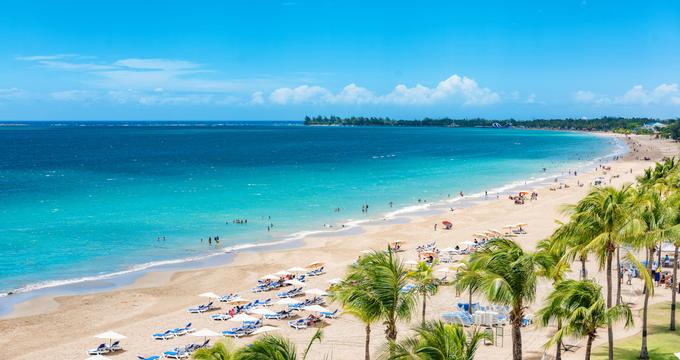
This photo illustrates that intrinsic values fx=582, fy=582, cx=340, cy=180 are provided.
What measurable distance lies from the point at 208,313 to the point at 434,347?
22.5m

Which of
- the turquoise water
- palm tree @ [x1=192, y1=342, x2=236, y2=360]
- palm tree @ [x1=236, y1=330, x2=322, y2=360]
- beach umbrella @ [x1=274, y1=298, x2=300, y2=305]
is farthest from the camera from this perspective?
the turquoise water

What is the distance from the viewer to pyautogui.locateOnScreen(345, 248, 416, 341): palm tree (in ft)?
47.3

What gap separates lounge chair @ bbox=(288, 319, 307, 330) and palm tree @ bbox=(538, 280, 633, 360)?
50.3ft

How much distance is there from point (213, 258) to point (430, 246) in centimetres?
1661

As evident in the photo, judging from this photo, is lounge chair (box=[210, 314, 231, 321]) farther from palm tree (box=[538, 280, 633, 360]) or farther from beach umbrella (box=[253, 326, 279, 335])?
palm tree (box=[538, 280, 633, 360])

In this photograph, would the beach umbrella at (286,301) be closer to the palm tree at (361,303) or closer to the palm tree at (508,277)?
the palm tree at (361,303)

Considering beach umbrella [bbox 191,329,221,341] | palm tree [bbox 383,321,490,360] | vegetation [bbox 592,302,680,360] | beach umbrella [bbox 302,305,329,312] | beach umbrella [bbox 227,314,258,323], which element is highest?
palm tree [bbox 383,321,490,360]

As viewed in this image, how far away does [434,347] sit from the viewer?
1072 cm

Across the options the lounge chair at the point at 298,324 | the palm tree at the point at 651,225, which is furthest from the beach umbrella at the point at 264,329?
the palm tree at the point at 651,225

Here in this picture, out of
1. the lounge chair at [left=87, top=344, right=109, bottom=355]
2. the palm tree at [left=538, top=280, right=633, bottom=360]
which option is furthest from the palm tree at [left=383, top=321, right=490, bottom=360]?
the lounge chair at [left=87, top=344, right=109, bottom=355]

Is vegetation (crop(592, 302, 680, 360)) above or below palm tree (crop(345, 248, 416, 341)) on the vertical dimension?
below

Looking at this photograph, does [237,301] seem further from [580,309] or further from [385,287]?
[580,309]

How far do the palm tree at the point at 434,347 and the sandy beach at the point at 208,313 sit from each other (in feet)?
40.5

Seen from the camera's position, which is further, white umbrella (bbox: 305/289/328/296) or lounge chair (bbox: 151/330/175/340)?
white umbrella (bbox: 305/289/328/296)
